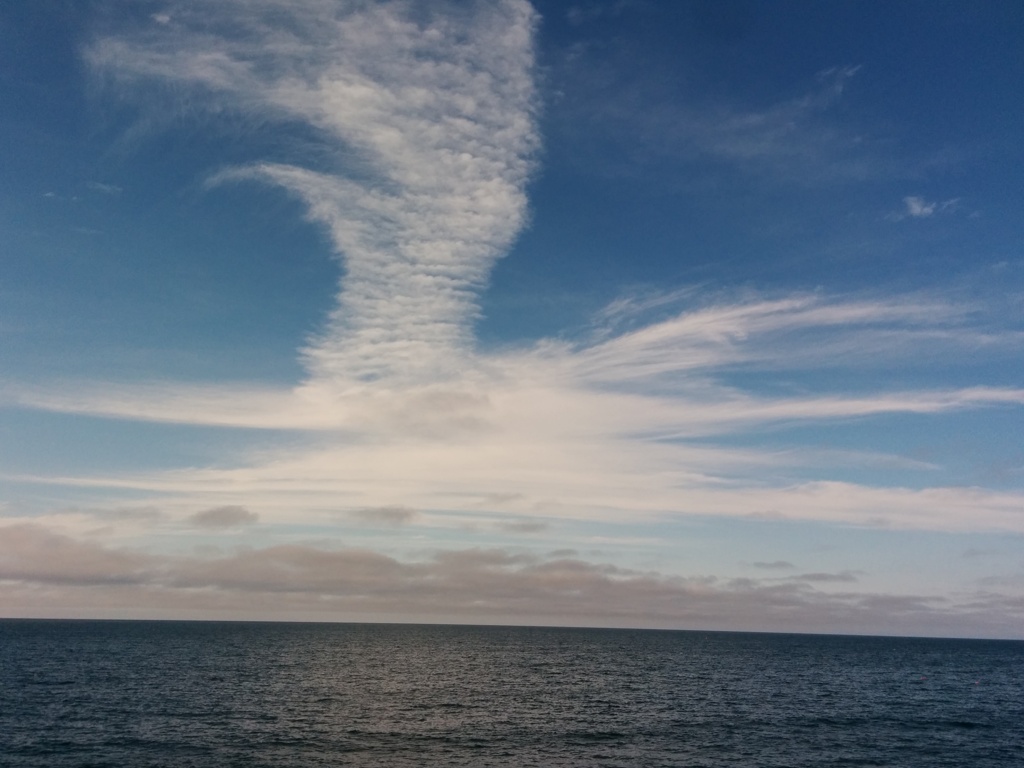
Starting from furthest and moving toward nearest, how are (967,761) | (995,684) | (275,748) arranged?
(995,684)
(967,761)
(275,748)

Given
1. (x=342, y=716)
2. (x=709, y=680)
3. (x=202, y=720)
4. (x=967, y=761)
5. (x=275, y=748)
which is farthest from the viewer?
(x=709, y=680)

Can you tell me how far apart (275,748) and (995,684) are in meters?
162

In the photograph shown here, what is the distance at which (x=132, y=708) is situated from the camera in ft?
286

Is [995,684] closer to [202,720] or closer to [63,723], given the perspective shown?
[202,720]

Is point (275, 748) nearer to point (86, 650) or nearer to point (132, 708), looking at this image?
point (132, 708)

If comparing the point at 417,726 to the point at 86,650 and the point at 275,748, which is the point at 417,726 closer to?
the point at 275,748

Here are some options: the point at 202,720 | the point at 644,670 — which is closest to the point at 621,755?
the point at 202,720

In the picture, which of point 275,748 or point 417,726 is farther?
point 417,726

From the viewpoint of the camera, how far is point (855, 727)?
8912 centimetres

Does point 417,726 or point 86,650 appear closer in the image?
point 417,726

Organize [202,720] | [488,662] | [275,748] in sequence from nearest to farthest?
[275,748], [202,720], [488,662]

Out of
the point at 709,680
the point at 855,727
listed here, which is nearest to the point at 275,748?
the point at 855,727

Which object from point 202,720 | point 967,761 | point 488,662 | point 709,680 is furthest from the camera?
point 488,662

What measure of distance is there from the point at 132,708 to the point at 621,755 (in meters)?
59.9
